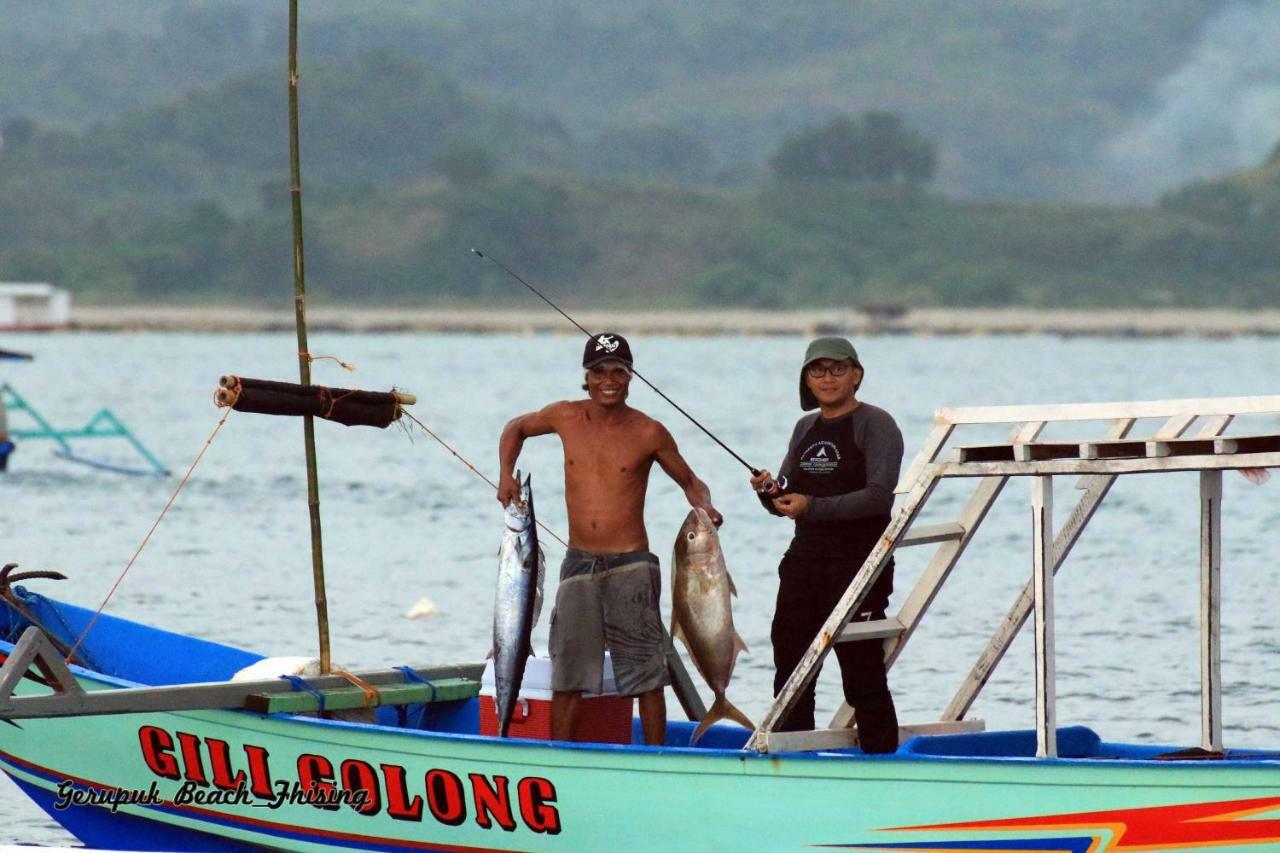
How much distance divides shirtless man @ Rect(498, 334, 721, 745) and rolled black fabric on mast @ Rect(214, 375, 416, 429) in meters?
1.02

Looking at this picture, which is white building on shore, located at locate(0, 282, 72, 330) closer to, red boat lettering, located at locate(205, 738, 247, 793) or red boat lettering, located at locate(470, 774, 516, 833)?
red boat lettering, located at locate(205, 738, 247, 793)

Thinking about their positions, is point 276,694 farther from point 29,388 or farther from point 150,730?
point 29,388

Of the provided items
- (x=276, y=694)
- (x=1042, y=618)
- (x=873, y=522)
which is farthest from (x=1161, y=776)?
(x=276, y=694)

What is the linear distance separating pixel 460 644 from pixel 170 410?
46556mm

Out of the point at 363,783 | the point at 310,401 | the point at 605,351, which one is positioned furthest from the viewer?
the point at 310,401

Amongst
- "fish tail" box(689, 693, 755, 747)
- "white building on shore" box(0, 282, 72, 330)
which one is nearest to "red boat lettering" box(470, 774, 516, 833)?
"fish tail" box(689, 693, 755, 747)

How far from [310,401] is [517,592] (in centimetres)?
144

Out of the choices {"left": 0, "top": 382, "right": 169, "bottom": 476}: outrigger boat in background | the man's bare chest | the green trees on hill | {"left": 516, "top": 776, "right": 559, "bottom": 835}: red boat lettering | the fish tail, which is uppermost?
the green trees on hill

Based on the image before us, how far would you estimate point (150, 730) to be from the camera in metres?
10.9

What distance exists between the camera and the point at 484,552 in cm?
2912

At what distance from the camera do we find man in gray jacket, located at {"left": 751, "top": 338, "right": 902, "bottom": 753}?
9.35 metres

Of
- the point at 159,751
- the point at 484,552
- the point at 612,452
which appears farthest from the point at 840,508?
the point at 484,552

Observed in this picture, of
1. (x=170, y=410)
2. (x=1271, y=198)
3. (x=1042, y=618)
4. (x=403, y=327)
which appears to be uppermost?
(x=1271, y=198)

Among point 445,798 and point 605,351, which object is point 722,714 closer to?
point 445,798
